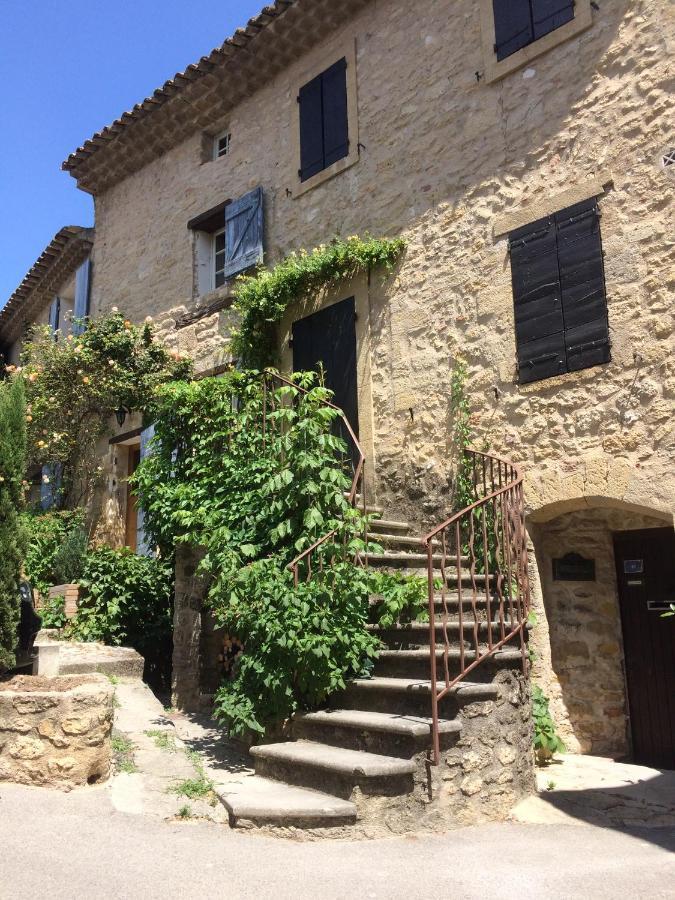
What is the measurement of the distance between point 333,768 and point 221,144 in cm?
847

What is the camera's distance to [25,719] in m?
4.06

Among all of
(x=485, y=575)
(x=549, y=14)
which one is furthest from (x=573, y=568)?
(x=549, y=14)

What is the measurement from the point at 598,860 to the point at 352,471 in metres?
4.08

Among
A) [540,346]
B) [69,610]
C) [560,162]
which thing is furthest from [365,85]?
[69,610]

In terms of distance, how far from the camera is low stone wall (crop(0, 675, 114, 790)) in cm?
404

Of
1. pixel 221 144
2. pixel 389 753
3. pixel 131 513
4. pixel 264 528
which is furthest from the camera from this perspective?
pixel 131 513

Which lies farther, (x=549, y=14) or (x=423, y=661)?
(x=549, y=14)

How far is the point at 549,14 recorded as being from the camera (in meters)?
6.17

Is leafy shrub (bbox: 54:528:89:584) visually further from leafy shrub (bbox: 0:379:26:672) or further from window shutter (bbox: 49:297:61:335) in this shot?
window shutter (bbox: 49:297:61:335)

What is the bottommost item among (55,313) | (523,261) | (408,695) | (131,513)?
(408,695)

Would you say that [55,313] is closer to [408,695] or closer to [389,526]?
[389,526]

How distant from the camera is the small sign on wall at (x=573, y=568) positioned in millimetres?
5746

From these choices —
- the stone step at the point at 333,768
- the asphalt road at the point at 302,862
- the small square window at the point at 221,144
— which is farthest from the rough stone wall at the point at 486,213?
the stone step at the point at 333,768

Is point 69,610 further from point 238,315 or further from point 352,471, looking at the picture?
point 238,315
